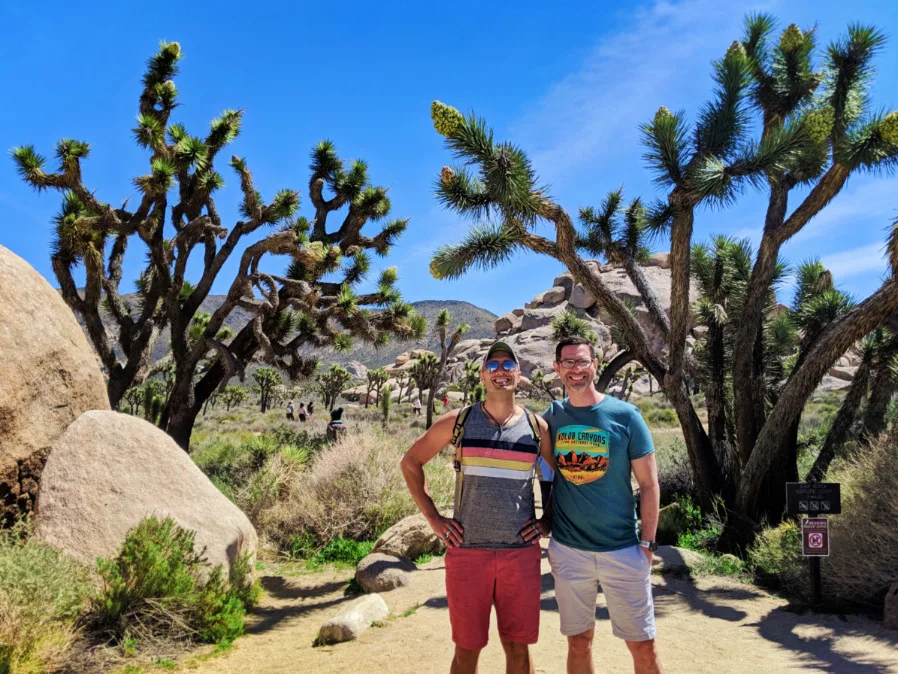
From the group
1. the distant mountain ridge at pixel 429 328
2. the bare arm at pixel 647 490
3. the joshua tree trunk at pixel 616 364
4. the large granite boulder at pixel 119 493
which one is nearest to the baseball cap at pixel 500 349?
the bare arm at pixel 647 490

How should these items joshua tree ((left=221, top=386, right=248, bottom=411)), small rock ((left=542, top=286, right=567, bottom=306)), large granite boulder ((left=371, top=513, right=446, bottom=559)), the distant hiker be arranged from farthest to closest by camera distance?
1. small rock ((left=542, top=286, right=567, bottom=306))
2. joshua tree ((left=221, top=386, right=248, bottom=411))
3. the distant hiker
4. large granite boulder ((left=371, top=513, right=446, bottom=559))

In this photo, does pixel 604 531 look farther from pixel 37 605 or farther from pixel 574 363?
pixel 37 605

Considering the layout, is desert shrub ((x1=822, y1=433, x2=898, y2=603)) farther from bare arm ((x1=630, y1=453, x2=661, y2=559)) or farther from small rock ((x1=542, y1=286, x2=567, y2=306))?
small rock ((x1=542, y1=286, x2=567, y2=306))

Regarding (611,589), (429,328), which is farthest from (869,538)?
(429,328)

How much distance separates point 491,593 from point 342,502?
6.47 meters

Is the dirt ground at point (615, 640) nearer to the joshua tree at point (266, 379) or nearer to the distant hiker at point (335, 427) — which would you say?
the distant hiker at point (335, 427)

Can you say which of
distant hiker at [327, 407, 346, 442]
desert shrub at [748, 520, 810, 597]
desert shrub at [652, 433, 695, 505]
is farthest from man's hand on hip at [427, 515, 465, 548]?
distant hiker at [327, 407, 346, 442]

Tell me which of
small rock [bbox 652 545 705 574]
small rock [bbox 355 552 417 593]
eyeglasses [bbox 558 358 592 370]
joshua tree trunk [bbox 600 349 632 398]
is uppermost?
joshua tree trunk [bbox 600 349 632 398]

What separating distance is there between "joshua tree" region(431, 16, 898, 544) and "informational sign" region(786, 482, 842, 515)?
1.84m

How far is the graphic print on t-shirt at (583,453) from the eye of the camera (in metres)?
3.23

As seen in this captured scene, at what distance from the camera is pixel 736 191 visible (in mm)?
8352

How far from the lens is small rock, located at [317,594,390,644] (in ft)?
18.1

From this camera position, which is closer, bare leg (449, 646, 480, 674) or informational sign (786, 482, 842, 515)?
bare leg (449, 646, 480, 674)

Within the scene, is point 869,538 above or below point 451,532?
below
